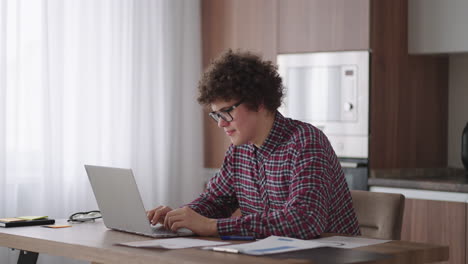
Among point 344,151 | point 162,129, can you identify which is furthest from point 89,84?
point 344,151

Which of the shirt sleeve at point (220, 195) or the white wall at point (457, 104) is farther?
the white wall at point (457, 104)

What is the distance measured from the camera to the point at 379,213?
2504 mm

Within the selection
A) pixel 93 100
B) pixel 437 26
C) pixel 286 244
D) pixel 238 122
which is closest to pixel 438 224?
pixel 437 26

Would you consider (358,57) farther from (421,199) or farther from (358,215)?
(358,215)

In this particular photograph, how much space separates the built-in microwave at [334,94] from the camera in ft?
12.5

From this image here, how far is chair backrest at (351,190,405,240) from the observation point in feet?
8.08

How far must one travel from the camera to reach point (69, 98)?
3912 millimetres

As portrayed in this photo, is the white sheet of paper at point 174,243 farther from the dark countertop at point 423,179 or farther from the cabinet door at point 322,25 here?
the cabinet door at point 322,25

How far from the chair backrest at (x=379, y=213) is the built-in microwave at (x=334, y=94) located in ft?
4.09

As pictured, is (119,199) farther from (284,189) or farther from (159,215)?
(284,189)

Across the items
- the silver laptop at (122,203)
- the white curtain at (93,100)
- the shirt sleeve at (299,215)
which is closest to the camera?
the shirt sleeve at (299,215)

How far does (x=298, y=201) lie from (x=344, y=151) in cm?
180

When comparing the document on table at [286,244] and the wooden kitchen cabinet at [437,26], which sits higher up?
the wooden kitchen cabinet at [437,26]

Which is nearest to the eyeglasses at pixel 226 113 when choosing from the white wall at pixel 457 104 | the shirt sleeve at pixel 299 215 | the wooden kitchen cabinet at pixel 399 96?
the shirt sleeve at pixel 299 215
